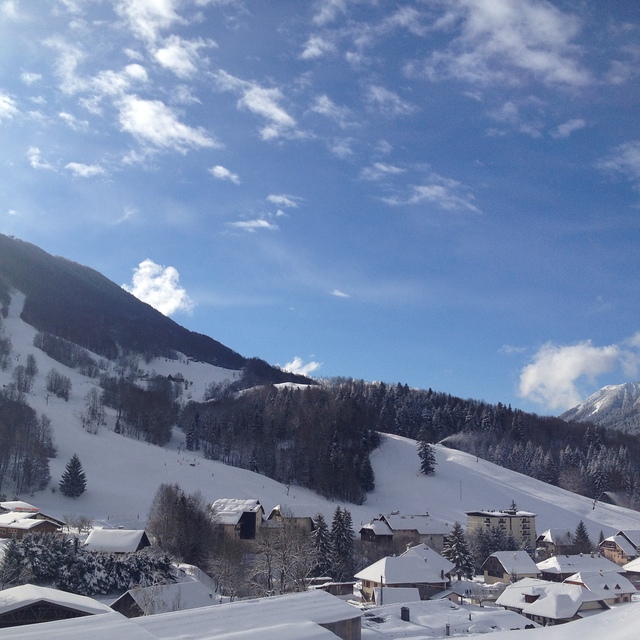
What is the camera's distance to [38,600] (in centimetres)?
1906

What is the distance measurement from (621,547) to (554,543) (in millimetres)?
6447

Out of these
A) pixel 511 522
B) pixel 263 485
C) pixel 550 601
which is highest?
pixel 263 485

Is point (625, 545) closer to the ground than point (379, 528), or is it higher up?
higher up

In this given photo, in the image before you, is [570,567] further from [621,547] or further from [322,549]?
[322,549]

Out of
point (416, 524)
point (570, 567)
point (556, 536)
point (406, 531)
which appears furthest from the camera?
point (556, 536)

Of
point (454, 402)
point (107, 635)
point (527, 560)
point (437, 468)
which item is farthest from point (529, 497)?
point (107, 635)

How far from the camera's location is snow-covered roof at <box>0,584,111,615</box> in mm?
19000

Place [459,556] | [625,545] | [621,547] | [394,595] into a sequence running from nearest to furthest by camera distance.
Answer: [394,595]
[459,556]
[621,547]
[625,545]

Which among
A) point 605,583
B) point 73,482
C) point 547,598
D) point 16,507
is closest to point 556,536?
point 605,583

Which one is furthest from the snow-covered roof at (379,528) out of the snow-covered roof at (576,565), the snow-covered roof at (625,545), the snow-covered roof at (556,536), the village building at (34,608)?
the village building at (34,608)

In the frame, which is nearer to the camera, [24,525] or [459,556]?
[24,525]

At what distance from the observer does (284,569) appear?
96.7 feet

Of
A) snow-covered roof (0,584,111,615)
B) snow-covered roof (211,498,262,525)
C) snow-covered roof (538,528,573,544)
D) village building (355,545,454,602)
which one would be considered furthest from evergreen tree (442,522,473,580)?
snow-covered roof (0,584,111,615)

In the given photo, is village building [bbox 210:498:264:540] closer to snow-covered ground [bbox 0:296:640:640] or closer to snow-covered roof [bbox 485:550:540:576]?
snow-covered ground [bbox 0:296:640:640]
